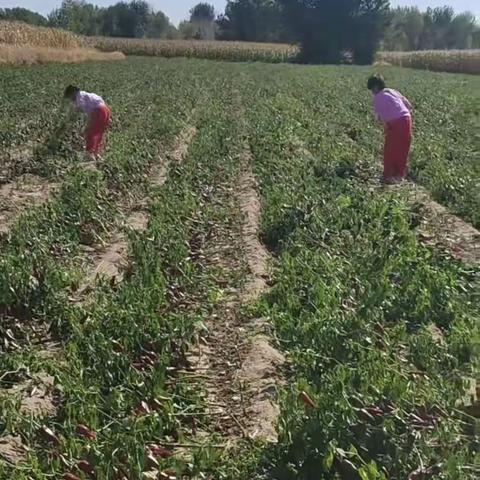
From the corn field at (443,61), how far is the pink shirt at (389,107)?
5044 centimetres

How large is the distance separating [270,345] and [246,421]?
0.87 meters

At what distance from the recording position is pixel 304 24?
203ft

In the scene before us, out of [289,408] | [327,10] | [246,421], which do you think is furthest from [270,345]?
[327,10]

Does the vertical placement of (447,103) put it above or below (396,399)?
below

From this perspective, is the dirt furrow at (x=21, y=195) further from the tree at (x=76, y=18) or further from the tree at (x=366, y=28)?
the tree at (x=76, y=18)

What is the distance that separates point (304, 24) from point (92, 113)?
176 ft

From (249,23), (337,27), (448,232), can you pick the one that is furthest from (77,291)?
(249,23)

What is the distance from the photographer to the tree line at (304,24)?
61.6 metres

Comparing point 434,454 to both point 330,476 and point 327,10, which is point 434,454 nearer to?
point 330,476

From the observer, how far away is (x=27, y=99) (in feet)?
57.5

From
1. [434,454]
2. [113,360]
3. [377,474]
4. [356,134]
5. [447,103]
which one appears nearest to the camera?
[377,474]

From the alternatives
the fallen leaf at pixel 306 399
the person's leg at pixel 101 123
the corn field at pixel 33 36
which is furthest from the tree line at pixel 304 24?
the fallen leaf at pixel 306 399

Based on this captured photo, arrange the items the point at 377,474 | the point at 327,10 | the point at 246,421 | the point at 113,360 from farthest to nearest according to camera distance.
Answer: the point at 327,10, the point at 113,360, the point at 246,421, the point at 377,474

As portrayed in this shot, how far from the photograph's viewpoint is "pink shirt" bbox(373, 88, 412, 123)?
9.71 meters
